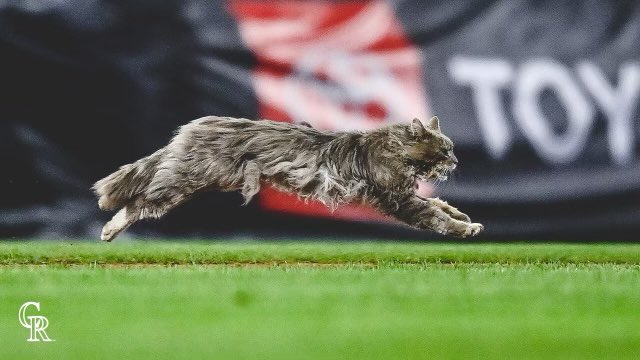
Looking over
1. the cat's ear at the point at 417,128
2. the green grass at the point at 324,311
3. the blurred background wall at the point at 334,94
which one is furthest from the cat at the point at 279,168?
the green grass at the point at 324,311

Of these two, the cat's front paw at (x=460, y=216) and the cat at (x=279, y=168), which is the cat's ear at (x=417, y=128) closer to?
the cat at (x=279, y=168)

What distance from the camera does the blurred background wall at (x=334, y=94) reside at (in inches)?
266

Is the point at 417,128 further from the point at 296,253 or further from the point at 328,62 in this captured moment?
the point at 296,253

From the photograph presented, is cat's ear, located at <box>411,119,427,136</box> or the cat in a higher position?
cat's ear, located at <box>411,119,427,136</box>

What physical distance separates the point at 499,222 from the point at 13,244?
3612 millimetres

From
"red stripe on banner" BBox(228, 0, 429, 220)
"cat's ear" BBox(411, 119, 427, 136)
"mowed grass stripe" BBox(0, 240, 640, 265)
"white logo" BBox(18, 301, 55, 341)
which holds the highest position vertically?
"red stripe on banner" BBox(228, 0, 429, 220)

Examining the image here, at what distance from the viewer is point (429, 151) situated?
266 inches

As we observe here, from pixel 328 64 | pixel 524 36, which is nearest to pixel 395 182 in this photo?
pixel 328 64

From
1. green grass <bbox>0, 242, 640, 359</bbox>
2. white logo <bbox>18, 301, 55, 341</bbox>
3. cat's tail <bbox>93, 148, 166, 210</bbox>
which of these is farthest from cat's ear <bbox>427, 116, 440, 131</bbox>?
white logo <bbox>18, 301, 55, 341</bbox>

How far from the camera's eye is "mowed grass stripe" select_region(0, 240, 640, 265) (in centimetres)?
635

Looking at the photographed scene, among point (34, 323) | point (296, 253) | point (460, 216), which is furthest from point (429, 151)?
point (34, 323)

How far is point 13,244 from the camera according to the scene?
668 cm

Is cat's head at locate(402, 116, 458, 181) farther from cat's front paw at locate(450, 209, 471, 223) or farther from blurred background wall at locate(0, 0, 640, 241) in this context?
cat's front paw at locate(450, 209, 471, 223)

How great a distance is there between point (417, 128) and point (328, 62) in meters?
0.84
